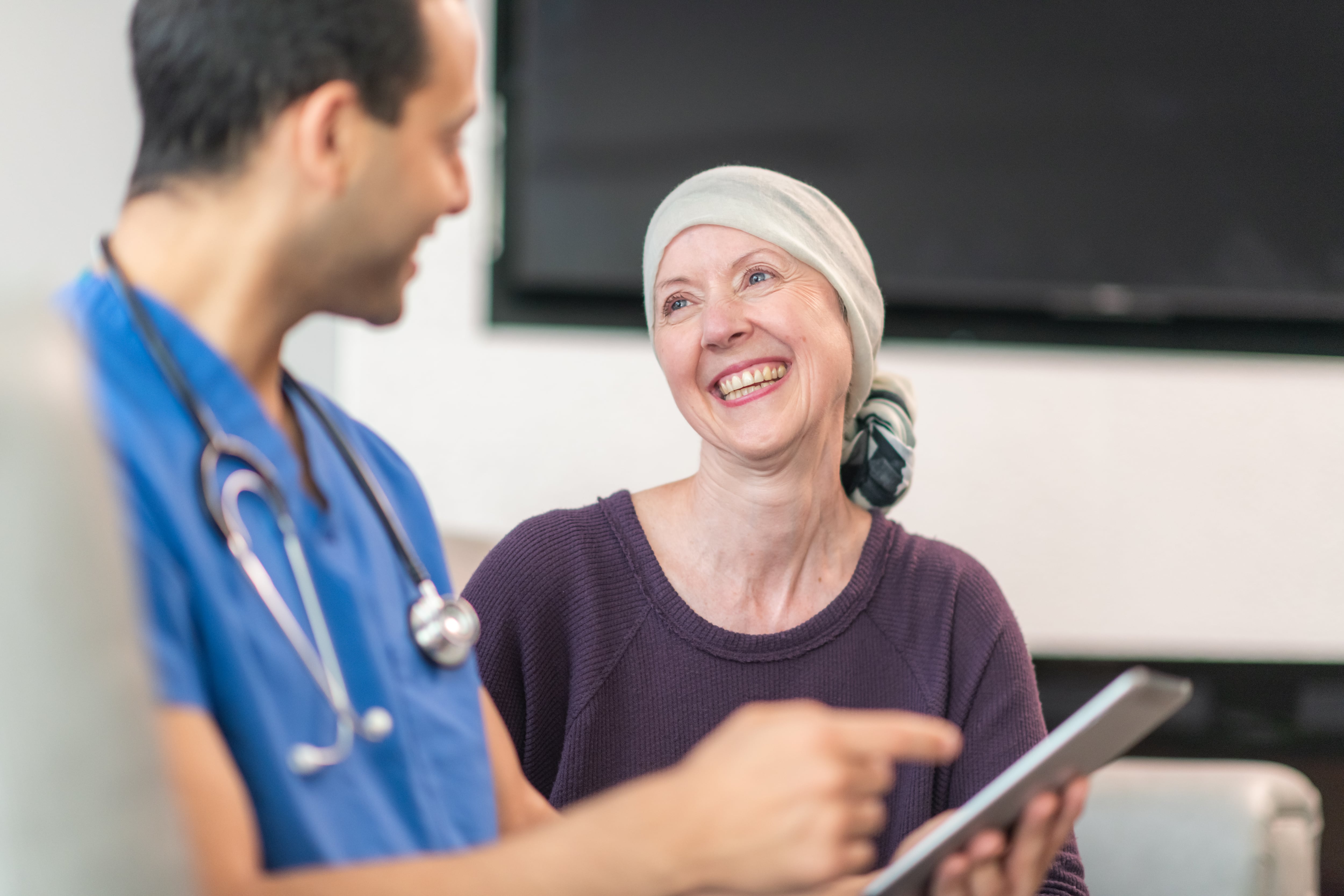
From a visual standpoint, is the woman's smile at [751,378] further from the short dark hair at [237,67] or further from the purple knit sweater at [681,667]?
the short dark hair at [237,67]

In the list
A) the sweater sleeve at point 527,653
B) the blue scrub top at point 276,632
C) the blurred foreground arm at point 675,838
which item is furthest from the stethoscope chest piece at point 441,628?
the sweater sleeve at point 527,653

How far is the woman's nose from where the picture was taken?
1.42 metres

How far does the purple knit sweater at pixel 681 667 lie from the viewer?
4.53ft

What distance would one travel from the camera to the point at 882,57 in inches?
78.8

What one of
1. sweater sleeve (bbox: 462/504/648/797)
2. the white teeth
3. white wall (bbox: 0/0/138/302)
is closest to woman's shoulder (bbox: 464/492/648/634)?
sweater sleeve (bbox: 462/504/648/797)

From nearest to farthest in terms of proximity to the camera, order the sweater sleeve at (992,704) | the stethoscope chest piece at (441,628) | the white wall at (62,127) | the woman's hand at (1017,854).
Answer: the stethoscope chest piece at (441,628) < the woman's hand at (1017,854) < the sweater sleeve at (992,704) < the white wall at (62,127)

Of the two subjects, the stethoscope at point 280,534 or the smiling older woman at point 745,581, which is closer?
the stethoscope at point 280,534

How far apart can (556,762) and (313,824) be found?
2.61 feet

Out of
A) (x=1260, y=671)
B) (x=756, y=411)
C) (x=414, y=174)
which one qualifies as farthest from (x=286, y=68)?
(x=1260, y=671)

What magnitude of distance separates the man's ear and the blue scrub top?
12cm

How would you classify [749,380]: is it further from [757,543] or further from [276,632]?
[276,632]

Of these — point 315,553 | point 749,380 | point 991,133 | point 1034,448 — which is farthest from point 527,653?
point 991,133

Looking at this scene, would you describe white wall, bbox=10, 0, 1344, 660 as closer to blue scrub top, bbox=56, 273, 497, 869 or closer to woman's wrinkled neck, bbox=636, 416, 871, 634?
woman's wrinkled neck, bbox=636, 416, 871, 634

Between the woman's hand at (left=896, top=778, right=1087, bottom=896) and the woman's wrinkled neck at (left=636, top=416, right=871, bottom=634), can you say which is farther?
the woman's wrinkled neck at (left=636, top=416, right=871, bottom=634)
